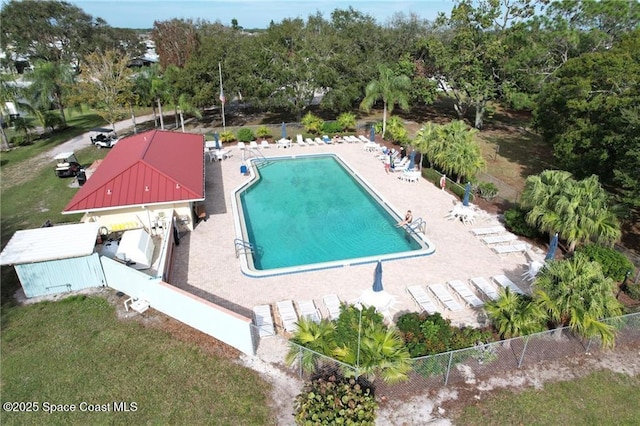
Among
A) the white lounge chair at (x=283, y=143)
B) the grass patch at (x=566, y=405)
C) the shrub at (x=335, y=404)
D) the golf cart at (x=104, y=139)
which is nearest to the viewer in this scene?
the shrub at (x=335, y=404)

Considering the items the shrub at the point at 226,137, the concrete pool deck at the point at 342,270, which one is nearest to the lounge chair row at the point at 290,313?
the concrete pool deck at the point at 342,270

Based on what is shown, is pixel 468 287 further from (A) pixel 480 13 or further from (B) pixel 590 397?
(A) pixel 480 13

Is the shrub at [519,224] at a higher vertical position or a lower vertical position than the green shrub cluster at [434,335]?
higher

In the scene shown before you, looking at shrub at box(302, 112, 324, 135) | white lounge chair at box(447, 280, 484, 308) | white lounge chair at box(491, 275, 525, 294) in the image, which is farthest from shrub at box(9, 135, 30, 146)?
white lounge chair at box(491, 275, 525, 294)

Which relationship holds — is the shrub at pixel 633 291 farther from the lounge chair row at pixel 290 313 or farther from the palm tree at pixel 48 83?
the palm tree at pixel 48 83

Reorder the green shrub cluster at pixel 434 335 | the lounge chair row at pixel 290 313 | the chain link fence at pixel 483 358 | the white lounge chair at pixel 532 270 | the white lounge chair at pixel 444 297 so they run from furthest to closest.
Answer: the white lounge chair at pixel 532 270 < the white lounge chair at pixel 444 297 < the lounge chair row at pixel 290 313 < the green shrub cluster at pixel 434 335 < the chain link fence at pixel 483 358

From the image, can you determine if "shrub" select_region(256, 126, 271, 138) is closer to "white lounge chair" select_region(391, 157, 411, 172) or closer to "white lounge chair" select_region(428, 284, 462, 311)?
"white lounge chair" select_region(391, 157, 411, 172)

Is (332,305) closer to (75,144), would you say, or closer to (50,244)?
(50,244)
